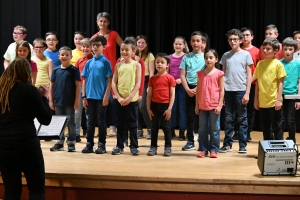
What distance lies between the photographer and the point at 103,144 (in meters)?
5.57

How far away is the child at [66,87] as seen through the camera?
556 cm

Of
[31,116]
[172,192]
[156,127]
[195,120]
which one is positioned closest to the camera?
[31,116]

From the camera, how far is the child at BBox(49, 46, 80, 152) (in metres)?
5.56

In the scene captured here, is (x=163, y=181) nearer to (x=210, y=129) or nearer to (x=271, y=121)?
(x=210, y=129)

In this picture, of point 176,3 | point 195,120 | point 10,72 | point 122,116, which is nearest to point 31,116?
point 10,72

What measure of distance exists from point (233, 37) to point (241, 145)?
111 cm

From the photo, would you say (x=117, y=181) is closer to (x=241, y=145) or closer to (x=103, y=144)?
(x=103, y=144)

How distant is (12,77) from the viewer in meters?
3.63

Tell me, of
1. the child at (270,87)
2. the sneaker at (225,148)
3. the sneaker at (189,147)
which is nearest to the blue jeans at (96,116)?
the sneaker at (189,147)

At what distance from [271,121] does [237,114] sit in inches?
19.3

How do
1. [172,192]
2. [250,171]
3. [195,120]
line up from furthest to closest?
1. [195,120]
2. [250,171]
3. [172,192]

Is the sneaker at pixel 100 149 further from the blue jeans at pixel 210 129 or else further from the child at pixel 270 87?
the child at pixel 270 87

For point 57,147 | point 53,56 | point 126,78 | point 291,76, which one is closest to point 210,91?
point 126,78

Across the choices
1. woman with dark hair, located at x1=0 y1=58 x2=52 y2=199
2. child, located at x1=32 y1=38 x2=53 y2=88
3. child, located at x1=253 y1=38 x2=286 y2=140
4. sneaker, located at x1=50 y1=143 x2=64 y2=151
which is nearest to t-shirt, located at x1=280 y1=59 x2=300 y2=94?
child, located at x1=253 y1=38 x2=286 y2=140
